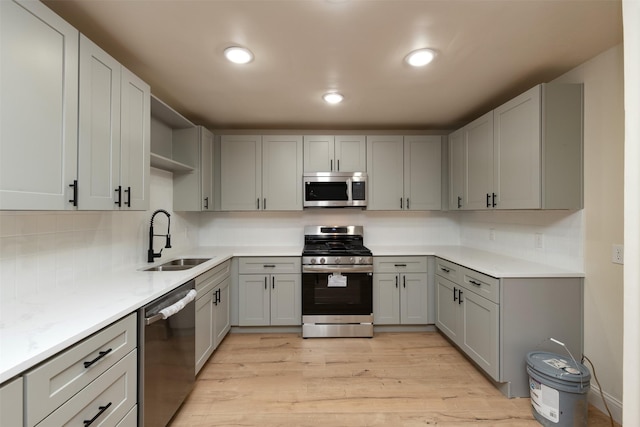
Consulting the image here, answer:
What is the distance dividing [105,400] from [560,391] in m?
2.44

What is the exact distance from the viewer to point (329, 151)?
10.9 ft

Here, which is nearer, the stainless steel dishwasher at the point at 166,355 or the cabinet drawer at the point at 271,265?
the stainless steel dishwasher at the point at 166,355

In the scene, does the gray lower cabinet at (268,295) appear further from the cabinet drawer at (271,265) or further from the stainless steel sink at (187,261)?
the stainless steel sink at (187,261)

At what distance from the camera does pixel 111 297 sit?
144 cm

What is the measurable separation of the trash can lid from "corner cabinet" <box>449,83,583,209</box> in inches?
40.2

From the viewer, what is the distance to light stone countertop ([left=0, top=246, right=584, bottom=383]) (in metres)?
0.91

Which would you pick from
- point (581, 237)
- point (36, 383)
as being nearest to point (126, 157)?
point (36, 383)

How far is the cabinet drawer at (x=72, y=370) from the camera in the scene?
0.87 meters

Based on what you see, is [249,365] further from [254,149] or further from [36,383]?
[254,149]

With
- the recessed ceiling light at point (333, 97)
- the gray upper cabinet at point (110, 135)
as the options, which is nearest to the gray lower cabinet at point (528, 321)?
the recessed ceiling light at point (333, 97)

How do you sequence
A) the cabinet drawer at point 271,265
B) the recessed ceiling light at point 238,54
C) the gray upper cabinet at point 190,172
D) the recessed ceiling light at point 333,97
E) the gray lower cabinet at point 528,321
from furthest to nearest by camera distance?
the cabinet drawer at point 271,265 < the gray upper cabinet at point 190,172 < the recessed ceiling light at point 333,97 < the gray lower cabinet at point 528,321 < the recessed ceiling light at point 238,54

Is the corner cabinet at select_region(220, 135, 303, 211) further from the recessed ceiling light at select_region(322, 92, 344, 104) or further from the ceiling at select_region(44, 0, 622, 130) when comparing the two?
the recessed ceiling light at select_region(322, 92, 344, 104)

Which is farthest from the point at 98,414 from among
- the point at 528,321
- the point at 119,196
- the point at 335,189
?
the point at 335,189

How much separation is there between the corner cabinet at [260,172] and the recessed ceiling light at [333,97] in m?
0.83
